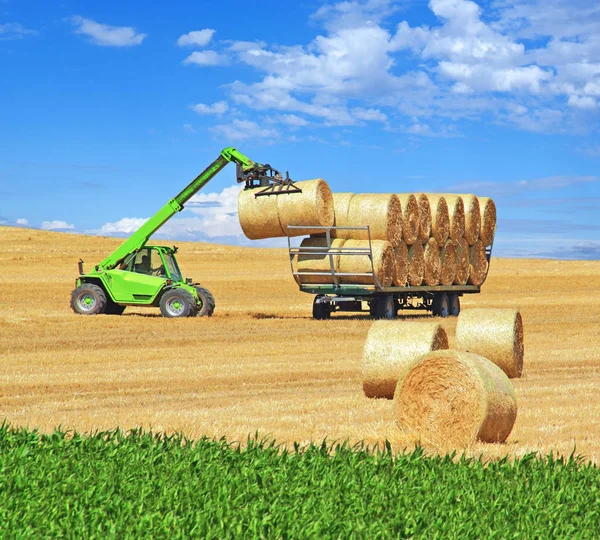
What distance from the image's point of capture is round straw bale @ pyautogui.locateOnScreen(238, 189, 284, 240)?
72.4ft

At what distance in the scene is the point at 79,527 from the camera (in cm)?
538

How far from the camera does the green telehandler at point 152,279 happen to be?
23.8 m

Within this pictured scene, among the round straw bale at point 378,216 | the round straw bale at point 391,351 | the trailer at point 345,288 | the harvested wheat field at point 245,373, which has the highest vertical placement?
the round straw bale at point 378,216

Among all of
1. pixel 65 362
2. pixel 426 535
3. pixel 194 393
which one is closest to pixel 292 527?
pixel 426 535

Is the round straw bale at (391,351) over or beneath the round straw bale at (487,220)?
beneath

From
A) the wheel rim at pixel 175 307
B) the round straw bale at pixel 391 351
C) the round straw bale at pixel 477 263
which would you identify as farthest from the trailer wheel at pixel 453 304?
the round straw bale at pixel 391 351

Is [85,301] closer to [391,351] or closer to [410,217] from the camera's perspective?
[410,217]

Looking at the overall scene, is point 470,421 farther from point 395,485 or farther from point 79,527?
point 79,527

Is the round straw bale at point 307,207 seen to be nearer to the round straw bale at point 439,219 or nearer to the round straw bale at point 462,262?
the round straw bale at point 439,219

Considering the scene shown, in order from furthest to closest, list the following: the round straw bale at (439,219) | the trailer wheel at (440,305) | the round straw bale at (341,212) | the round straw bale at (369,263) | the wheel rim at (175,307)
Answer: the trailer wheel at (440,305) < the round straw bale at (439,219) < the wheel rim at (175,307) < the round straw bale at (341,212) < the round straw bale at (369,263)

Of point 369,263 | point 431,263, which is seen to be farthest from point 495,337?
point 431,263

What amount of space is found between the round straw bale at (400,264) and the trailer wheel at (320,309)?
6.63ft

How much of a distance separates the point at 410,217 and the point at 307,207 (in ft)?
9.43

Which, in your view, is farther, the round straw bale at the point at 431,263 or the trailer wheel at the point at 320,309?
the round straw bale at the point at 431,263
